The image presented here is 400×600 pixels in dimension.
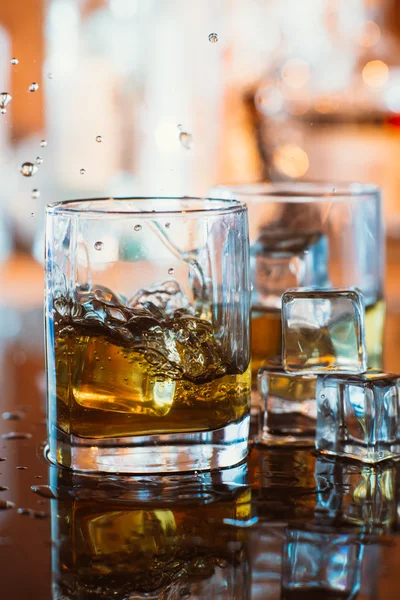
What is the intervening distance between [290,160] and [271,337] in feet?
5.66

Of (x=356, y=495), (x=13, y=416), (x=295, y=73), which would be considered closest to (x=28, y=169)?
(x=13, y=416)

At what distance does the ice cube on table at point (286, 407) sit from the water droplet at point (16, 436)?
0.17 m

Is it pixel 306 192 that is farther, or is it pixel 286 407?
pixel 306 192

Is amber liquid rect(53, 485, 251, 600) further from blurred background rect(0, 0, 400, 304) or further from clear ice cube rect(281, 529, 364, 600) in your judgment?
blurred background rect(0, 0, 400, 304)

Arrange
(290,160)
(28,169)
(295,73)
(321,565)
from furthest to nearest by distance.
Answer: (295,73), (290,160), (28,169), (321,565)

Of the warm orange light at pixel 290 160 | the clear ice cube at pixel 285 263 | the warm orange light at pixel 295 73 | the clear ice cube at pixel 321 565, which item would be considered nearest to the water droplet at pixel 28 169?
the clear ice cube at pixel 285 263

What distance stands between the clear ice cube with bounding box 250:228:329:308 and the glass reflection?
210mm

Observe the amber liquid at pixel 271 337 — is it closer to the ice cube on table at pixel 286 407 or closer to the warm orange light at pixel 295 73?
the ice cube on table at pixel 286 407

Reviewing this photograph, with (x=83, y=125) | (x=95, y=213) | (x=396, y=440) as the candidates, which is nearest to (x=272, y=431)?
(x=396, y=440)

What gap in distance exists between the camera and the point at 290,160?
2.39 m

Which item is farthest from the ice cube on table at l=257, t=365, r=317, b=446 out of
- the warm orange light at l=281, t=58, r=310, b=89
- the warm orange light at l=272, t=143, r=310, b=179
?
the warm orange light at l=281, t=58, r=310, b=89

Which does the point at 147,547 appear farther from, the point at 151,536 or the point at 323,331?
the point at 323,331

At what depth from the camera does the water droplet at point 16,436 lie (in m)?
0.68

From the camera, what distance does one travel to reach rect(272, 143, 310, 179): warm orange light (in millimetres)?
2436
